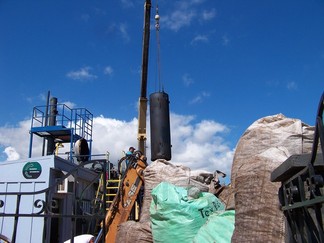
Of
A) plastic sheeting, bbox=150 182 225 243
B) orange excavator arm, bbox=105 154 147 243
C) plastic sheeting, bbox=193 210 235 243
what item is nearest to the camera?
plastic sheeting, bbox=193 210 235 243

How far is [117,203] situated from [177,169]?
1019 millimetres

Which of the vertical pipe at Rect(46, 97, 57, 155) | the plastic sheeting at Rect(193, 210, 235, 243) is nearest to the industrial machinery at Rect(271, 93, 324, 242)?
the plastic sheeting at Rect(193, 210, 235, 243)

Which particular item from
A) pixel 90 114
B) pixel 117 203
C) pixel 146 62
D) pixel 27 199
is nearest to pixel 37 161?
pixel 27 199

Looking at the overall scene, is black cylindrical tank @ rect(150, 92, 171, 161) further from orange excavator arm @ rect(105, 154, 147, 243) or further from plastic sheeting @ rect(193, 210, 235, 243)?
plastic sheeting @ rect(193, 210, 235, 243)

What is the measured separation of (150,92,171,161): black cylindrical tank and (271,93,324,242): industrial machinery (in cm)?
532

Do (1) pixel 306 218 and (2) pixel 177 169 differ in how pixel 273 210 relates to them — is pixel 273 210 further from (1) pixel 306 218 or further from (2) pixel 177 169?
(2) pixel 177 169

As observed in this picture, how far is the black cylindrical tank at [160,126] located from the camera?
273 inches

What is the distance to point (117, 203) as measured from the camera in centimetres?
540

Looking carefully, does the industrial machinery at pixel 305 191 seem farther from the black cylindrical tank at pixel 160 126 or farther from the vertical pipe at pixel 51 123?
the vertical pipe at pixel 51 123

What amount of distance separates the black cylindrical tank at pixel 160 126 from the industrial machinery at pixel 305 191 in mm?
5316

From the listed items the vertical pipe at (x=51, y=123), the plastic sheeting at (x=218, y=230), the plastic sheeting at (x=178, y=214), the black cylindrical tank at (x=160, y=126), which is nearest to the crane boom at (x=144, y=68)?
the black cylindrical tank at (x=160, y=126)

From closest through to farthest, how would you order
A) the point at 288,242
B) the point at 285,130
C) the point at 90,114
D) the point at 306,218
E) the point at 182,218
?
the point at 306,218 → the point at 288,242 → the point at 285,130 → the point at 182,218 → the point at 90,114

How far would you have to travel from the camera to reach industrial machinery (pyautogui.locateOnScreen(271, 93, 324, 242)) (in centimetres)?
109

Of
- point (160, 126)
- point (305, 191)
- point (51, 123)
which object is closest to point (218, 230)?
point (305, 191)
